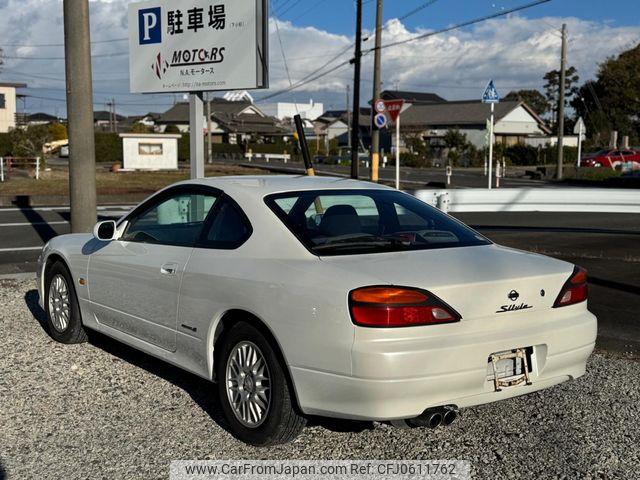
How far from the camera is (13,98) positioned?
68.7m

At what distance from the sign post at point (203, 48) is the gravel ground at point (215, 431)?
21.4ft

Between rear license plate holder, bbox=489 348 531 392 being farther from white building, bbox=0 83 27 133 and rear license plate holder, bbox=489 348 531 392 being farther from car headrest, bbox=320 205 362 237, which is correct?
white building, bbox=0 83 27 133

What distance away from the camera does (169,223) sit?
18.5 ft

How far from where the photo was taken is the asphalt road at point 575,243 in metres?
7.33

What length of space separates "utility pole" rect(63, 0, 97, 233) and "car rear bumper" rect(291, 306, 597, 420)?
257 inches

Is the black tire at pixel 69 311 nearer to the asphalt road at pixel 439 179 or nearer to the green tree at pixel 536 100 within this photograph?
the asphalt road at pixel 439 179

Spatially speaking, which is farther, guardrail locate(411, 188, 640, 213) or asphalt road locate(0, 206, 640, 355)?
guardrail locate(411, 188, 640, 213)

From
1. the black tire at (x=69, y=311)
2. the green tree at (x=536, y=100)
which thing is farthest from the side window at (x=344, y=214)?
the green tree at (x=536, y=100)

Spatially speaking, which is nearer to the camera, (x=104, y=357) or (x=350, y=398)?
(x=350, y=398)

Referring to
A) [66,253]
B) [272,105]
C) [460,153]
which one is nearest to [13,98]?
[460,153]

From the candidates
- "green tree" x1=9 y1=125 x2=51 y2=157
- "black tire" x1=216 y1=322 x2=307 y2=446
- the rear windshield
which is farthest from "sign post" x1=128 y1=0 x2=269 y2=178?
"green tree" x1=9 y1=125 x2=51 y2=157

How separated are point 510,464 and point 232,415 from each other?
1.56 m

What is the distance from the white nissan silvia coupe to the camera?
12.3 ft

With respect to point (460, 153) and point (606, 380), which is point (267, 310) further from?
point (460, 153)
